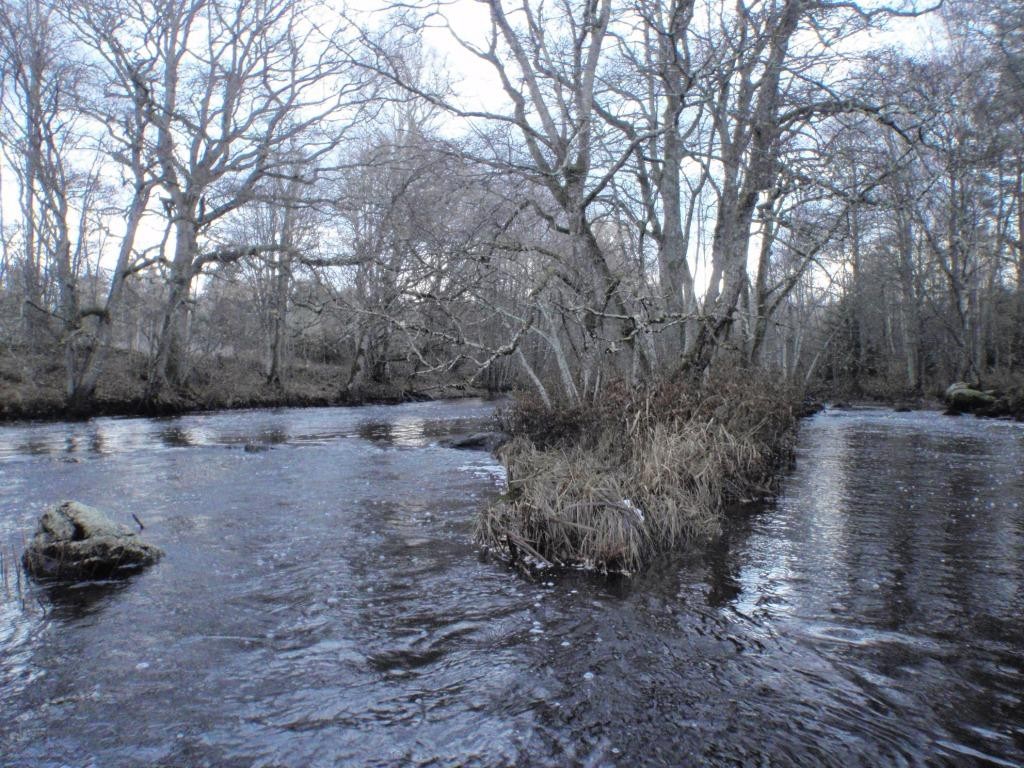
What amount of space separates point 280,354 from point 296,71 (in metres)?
11.7

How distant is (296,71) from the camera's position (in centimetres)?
2342

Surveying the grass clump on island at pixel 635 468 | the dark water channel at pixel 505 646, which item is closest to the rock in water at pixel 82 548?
the dark water channel at pixel 505 646

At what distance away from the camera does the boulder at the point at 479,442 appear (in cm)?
1500

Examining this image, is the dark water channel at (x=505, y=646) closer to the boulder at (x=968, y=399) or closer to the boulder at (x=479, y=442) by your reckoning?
the boulder at (x=479, y=442)

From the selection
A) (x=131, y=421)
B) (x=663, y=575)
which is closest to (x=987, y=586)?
(x=663, y=575)

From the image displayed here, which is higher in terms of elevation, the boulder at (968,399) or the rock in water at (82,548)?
the boulder at (968,399)

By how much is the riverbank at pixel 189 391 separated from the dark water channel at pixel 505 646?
40.7 feet

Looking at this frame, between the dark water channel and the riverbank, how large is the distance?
40.7ft

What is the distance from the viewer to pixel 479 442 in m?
15.8

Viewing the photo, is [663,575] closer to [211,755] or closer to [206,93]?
[211,755]

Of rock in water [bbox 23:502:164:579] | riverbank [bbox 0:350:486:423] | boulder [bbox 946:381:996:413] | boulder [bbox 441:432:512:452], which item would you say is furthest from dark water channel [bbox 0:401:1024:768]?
boulder [bbox 946:381:996:413]

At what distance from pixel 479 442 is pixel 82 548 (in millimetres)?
9821

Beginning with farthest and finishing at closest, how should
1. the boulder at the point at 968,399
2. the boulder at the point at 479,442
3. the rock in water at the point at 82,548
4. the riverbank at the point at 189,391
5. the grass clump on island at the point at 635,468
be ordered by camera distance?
the boulder at the point at 968,399
the riverbank at the point at 189,391
the boulder at the point at 479,442
the grass clump on island at the point at 635,468
the rock in water at the point at 82,548

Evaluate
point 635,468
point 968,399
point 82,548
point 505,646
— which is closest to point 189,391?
point 82,548
